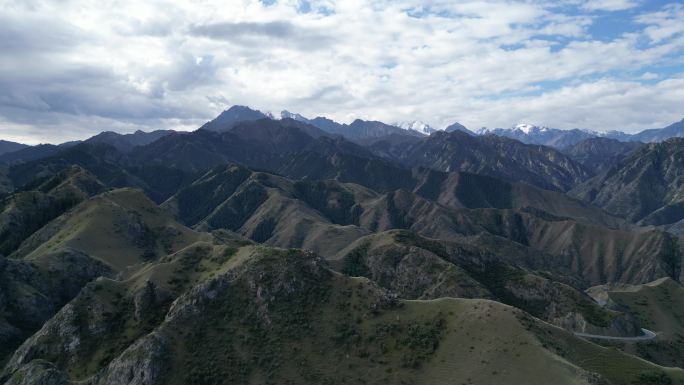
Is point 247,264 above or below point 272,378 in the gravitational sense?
above

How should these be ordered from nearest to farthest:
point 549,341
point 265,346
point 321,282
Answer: point 549,341 < point 265,346 < point 321,282

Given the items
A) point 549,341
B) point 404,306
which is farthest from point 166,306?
point 549,341

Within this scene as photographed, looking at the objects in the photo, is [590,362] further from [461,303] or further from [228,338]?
[228,338]

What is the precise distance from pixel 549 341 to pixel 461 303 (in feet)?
86.9

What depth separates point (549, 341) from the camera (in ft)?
521

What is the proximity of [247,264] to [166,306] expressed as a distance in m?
30.7

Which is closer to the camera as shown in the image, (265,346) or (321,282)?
(265,346)

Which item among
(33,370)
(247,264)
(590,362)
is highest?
(247,264)

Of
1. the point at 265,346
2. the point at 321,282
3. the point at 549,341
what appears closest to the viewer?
the point at 549,341

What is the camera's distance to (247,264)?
19738 cm

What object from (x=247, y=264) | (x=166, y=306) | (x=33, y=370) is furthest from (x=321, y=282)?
(x=33, y=370)

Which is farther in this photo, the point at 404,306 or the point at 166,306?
the point at 166,306

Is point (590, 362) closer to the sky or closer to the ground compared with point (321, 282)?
closer to the ground

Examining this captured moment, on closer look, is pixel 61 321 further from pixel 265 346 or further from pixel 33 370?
pixel 265 346
